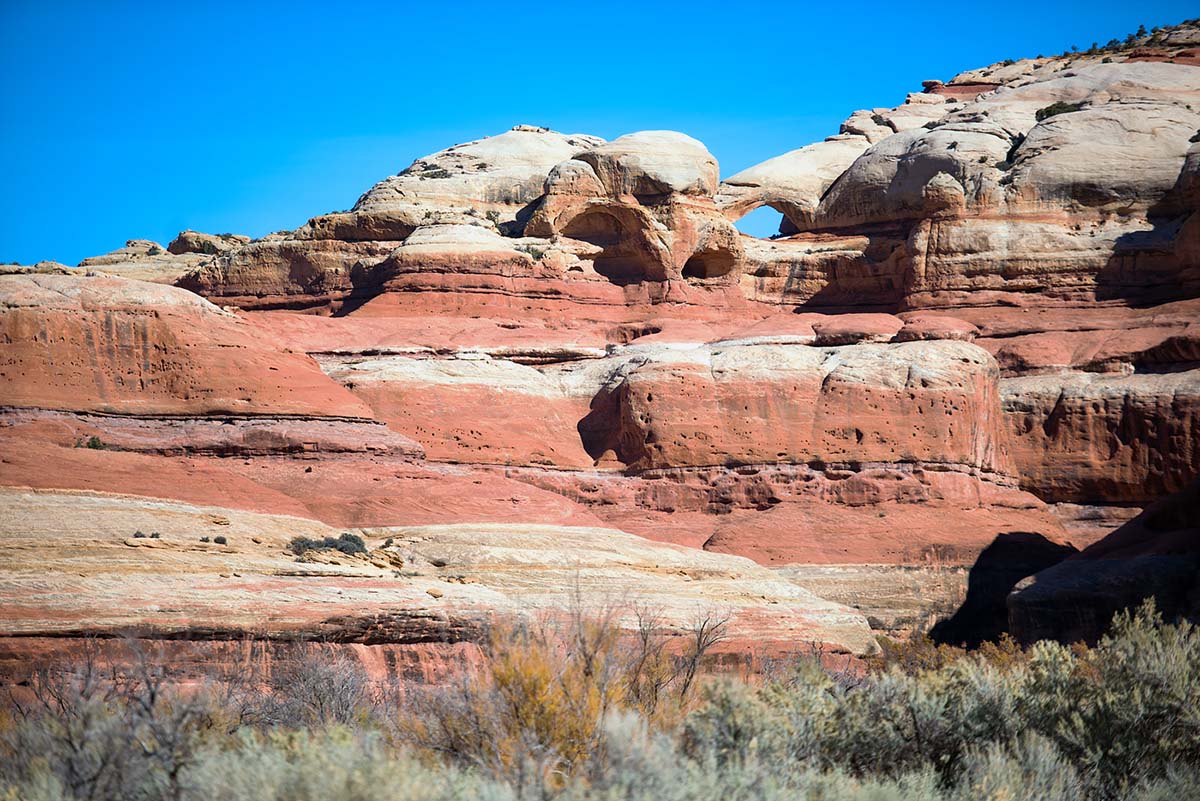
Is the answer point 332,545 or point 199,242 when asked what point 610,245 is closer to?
point 199,242

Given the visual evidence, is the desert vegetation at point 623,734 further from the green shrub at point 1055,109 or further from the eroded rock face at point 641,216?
the green shrub at point 1055,109

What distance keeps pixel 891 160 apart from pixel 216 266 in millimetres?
32360

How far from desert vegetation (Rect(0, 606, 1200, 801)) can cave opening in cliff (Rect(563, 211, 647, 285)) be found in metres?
43.7

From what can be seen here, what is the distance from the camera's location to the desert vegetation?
13.6 meters

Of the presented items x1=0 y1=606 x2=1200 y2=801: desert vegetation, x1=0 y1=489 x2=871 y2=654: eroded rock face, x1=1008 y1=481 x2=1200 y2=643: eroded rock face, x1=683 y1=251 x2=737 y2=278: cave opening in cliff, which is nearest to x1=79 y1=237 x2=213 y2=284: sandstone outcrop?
x1=683 y1=251 x2=737 y2=278: cave opening in cliff

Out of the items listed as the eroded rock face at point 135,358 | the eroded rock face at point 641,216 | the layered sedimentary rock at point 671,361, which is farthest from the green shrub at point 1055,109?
the eroded rock face at point 135,358

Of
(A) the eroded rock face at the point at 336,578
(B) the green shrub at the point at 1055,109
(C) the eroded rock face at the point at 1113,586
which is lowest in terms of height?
(C) the eroded rock face at the point at 1113,586

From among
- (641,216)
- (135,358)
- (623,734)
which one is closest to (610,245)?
(641,216)

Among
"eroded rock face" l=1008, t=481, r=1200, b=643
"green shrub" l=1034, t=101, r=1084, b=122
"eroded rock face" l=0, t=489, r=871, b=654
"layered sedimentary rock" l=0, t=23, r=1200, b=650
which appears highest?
"green shrub" l=1034, t=101, r=1084, b=122

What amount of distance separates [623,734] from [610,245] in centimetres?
5287

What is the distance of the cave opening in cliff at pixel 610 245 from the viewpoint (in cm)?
6469

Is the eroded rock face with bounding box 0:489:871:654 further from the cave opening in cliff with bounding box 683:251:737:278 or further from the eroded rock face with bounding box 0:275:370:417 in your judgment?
the cave opening in cliff with bounding box 683:251:737:278

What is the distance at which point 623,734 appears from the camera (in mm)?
14016

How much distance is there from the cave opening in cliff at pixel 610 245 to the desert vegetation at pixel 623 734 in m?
43.7
